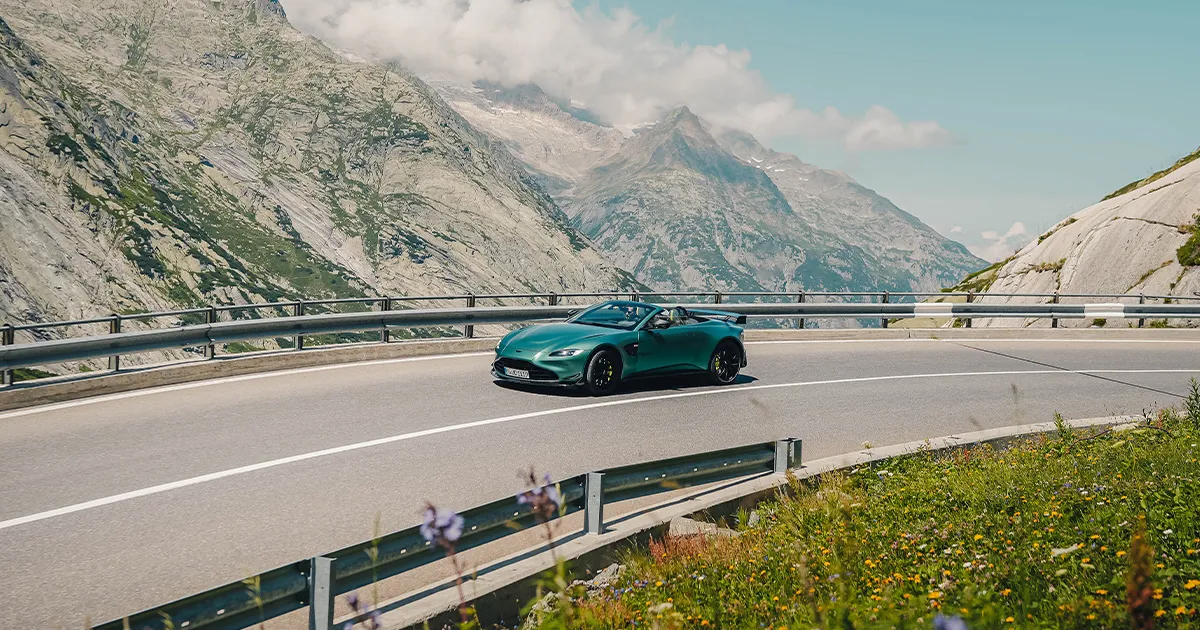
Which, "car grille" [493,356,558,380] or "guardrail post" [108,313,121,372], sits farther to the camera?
"guardrail post" [108,313,121,372]

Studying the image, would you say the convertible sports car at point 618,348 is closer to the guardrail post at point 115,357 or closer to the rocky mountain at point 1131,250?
the guardrail post at point 115,357

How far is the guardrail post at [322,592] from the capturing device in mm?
4207

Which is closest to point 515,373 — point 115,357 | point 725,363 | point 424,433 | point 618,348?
point 618,348

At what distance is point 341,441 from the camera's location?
30.0ft

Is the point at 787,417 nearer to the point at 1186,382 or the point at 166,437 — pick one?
the point at 166,437

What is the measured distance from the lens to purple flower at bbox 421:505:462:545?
111 inches

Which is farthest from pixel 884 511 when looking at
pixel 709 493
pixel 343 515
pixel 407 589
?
pixel 343 515

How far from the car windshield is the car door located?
0.72 ft

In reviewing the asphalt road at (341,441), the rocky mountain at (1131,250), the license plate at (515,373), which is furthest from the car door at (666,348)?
the rocky mountain at (1131,250)

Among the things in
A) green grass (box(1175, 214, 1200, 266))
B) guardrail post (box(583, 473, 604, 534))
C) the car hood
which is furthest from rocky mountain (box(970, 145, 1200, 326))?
guardrail post (box(583, 473, 604, 534))

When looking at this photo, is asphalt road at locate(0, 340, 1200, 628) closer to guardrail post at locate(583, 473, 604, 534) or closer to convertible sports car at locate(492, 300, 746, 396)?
convertible sports car at locate(492, 300, 746, 396)

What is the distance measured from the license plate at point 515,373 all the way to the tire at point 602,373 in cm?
77

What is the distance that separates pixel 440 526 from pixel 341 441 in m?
6.67

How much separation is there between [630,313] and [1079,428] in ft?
19.1
